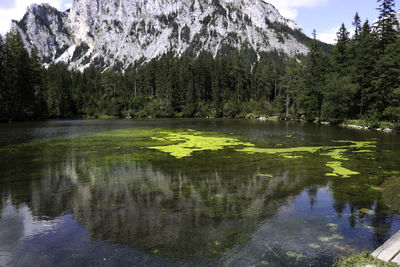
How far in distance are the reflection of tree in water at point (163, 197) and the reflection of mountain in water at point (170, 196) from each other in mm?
29

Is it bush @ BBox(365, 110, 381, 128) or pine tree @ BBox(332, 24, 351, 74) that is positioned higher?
pine tree @ BBox(332, 24, 351, 74)

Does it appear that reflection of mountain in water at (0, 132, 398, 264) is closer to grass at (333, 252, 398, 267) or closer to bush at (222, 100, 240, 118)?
grass at (333, 252, 398, 267)

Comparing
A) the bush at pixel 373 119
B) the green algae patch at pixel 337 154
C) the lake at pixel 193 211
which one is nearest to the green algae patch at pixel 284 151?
the green algae patch at pixel 337 154

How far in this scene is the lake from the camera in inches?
272

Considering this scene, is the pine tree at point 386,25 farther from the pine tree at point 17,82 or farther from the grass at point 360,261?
the pine tree at point 17,82

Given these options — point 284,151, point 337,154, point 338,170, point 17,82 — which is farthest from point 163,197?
point 17,82

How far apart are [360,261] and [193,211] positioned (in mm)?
5464

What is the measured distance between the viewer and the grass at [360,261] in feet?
18.3

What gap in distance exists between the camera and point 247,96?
125m

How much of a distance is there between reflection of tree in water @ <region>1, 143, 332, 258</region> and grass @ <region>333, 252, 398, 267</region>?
8.37ft

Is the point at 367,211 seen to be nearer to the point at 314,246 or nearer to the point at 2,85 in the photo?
the point at 314,246

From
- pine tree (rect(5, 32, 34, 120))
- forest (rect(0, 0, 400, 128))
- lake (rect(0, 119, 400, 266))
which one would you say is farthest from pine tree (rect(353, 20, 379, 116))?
pine tree (rect(5, 32, 34, 120))

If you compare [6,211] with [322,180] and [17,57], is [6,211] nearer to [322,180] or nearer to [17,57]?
[322,180]

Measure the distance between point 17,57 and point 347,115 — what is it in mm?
89451
